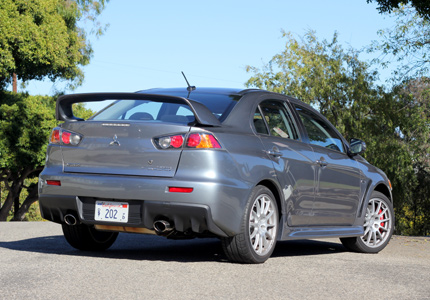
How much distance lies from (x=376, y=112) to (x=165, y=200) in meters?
29.2

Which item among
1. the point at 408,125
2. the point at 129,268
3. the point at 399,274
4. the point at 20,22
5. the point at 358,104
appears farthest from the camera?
the point at 358,104

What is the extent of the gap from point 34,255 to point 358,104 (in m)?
29.6

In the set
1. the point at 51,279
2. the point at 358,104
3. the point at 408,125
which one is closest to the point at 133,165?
the point at 51,279

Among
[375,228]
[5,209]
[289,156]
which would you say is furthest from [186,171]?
[5,209]

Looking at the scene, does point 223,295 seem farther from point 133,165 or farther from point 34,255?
point 34,255

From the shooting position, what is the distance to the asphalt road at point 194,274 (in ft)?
17.6

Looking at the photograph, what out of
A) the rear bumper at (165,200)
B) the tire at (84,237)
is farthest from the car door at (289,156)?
the tire at (84,237)

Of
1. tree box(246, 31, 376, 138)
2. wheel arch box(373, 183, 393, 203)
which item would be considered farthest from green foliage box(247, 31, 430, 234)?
wheel arch box(373, 183, 393, 203)

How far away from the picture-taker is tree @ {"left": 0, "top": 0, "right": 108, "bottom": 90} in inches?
1014

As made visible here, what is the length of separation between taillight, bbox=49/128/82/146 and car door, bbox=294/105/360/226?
8.54ft

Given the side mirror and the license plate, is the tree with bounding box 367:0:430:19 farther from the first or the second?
the license plate

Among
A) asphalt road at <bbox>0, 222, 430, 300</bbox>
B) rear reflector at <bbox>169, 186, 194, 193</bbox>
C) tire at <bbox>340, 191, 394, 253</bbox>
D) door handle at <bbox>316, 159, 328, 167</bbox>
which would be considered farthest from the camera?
tire at <bbox>340, 191, 394, 253</bbox>

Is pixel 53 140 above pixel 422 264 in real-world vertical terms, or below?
above

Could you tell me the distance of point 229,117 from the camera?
6914 millimetres
